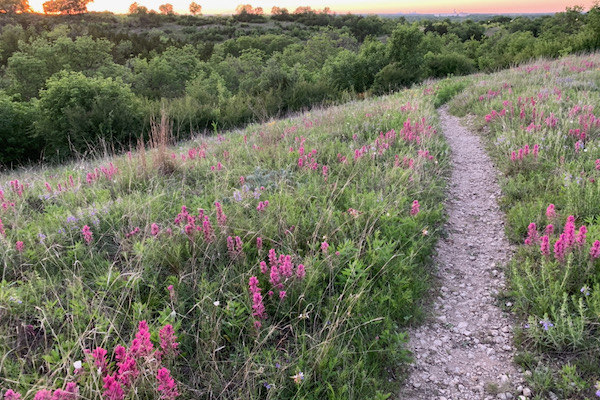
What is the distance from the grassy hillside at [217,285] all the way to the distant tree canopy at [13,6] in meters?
104

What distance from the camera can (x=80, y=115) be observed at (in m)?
15.4

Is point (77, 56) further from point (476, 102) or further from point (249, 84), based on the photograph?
point (476, 102)

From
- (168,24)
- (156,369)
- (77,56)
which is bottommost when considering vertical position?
(156,369)

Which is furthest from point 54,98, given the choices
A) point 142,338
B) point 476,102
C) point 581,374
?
point 581,374

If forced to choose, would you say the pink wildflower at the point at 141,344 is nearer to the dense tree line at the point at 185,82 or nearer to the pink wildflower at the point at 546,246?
the pink wildflower at the point at 546,246

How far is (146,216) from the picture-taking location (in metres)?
3.98

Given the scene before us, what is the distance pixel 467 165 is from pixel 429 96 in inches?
245

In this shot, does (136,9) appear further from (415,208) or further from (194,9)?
(415,208)

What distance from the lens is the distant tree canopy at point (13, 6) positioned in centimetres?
8000

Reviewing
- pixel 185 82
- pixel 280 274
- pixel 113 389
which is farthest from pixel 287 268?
pixel 185 82

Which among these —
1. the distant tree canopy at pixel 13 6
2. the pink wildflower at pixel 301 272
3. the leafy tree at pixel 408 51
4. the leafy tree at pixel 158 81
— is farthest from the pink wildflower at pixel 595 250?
the distant tree canopy at pixel 13 6

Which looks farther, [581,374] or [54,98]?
[54,98]

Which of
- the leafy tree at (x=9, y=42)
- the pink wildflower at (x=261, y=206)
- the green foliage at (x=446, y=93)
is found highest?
the leafy tree at (x=9, y=42)

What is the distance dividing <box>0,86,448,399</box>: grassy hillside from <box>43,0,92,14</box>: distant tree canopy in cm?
11534
